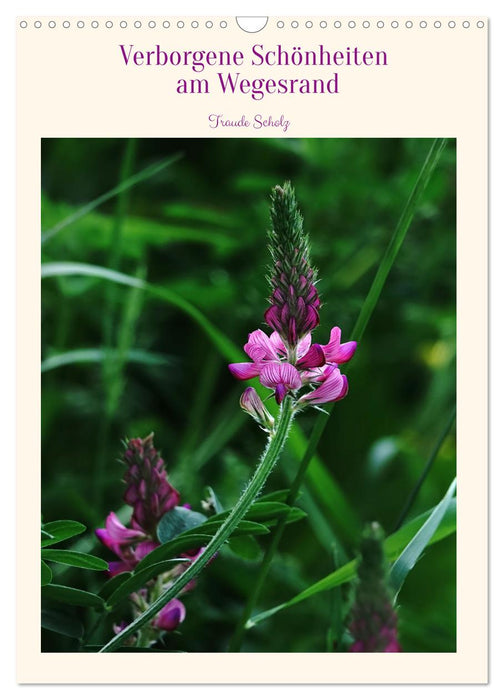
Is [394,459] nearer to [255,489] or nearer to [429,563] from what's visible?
[429,563]

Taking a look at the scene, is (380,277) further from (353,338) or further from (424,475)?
(424,475)

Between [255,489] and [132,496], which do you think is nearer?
[255,489]

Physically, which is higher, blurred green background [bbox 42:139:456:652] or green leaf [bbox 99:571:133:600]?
blurred green background [bbox 42:139:456:652]

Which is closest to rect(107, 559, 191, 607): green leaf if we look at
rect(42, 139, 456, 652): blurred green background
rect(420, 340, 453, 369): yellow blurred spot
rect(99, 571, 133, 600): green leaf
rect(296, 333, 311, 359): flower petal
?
rect(99, 571, 133, 600): green leaf

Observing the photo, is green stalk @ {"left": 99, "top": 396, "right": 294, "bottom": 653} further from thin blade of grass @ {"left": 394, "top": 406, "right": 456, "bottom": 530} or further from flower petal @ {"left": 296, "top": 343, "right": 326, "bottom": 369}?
thin blade of grass @ {"left": 394, "top": 406, "right": 456, "bottom": 530}
